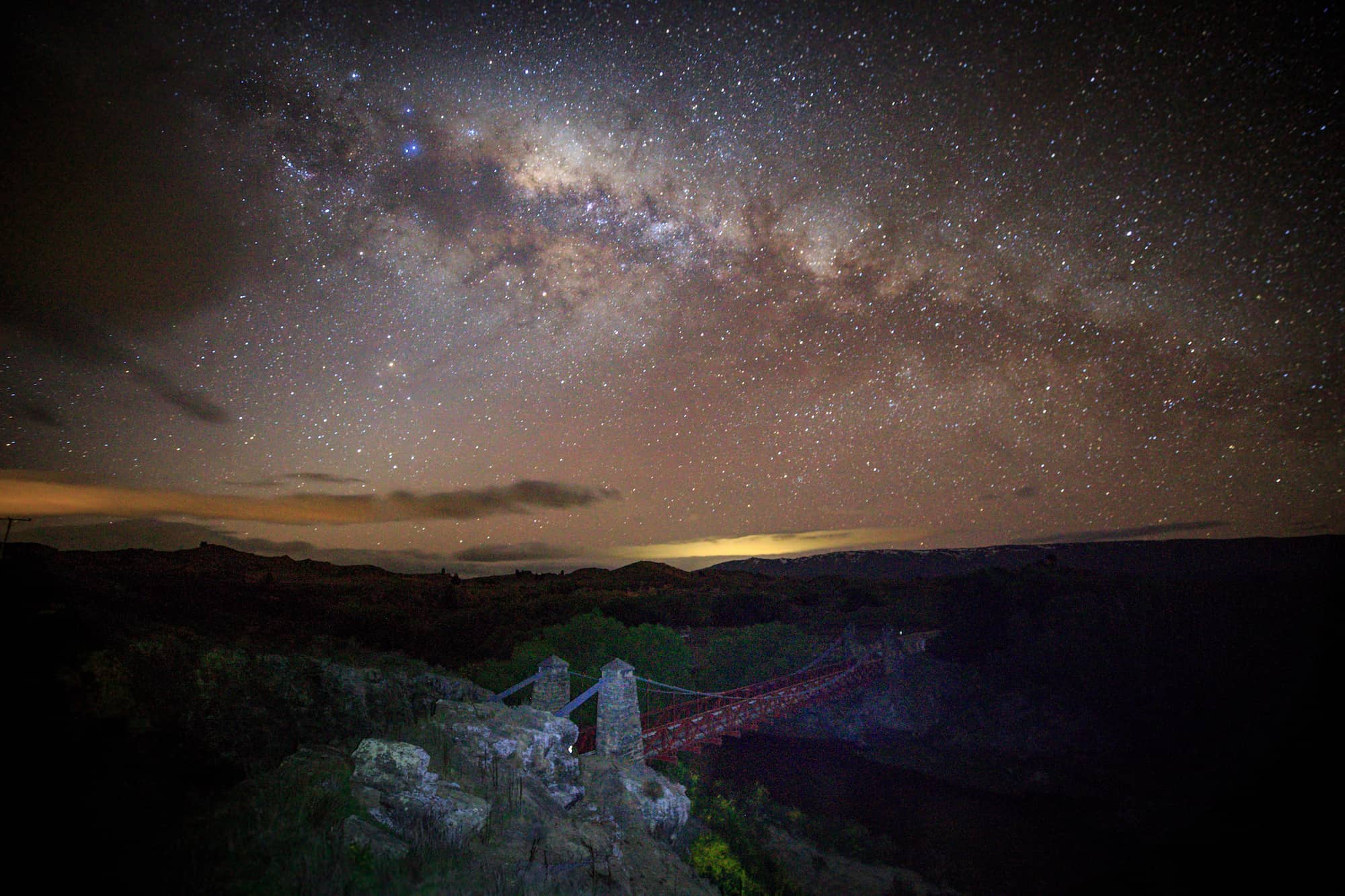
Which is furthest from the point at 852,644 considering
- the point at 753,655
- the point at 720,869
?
the point at 720,869

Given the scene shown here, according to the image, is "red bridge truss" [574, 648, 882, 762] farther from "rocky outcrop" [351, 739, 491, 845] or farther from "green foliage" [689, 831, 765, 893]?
"rocky outcrop" [351, 739, 491, 845]

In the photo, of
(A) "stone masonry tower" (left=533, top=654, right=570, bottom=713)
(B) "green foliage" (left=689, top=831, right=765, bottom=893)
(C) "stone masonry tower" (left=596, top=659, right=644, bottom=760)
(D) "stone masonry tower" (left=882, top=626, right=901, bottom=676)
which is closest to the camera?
(B) "green foliage" (left=689, top=831, right=765, bottom=893)

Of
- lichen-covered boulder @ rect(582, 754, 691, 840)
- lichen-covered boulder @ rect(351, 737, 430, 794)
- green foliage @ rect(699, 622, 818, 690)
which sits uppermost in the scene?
lichen-covered boulder @ rect(351, 737, 430, 794)

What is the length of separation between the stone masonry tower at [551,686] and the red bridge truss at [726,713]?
213cm

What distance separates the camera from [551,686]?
15664 mm

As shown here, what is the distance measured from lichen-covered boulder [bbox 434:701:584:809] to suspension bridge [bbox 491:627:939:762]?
6.46ft

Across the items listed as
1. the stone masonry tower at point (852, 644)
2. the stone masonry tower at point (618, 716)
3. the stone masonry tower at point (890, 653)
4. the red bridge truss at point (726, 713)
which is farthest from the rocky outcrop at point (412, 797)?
the stone masonry tower at point (890, 653)

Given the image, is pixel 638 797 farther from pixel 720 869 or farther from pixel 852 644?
pixel 852 644

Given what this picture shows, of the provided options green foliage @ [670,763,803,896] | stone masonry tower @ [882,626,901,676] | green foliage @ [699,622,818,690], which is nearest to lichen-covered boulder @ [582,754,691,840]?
green foliage @ [670,763,803,896]

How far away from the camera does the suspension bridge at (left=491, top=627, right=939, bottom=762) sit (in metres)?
14.8

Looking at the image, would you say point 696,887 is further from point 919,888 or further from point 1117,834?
point 1117,834

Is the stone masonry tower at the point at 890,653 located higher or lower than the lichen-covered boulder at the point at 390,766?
lower

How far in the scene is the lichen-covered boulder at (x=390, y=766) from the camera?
7719mm

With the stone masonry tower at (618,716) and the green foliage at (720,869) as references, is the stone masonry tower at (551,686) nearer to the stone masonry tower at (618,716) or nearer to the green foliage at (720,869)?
the stone masonry tower at (618,716)
